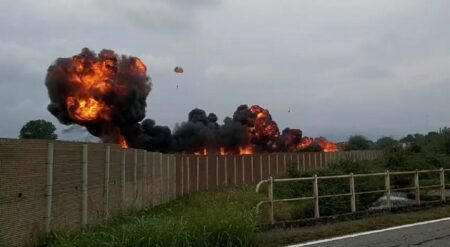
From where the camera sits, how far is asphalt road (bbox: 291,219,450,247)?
33.2 feet

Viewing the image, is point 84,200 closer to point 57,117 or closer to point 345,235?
point 345,235

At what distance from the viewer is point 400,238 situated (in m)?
10.8

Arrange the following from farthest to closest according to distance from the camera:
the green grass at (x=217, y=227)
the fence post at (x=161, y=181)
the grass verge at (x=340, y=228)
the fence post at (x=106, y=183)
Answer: the fence post at (x=161, y=181) < the fence post at (x=106, y=183) < the grass verge at (x=340, y=228) < the green grass at (x=217, y=227)

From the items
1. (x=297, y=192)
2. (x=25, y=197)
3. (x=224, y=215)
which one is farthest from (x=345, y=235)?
(x=297, y=192)

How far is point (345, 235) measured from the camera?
11.5 meters

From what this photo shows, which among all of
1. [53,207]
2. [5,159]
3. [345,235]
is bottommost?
[345,235]

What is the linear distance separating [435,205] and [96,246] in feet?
40.9

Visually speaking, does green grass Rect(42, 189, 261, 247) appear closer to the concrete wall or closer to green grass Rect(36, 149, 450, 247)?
green grass Rect(36, 149, 450, 247)

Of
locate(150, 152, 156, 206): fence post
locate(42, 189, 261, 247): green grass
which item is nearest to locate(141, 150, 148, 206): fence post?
locate(150, 152, 156, 206): fence post

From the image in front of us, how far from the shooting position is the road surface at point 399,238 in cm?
1013

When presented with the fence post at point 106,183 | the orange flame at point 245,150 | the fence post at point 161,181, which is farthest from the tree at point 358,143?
the fence post at point 106,183

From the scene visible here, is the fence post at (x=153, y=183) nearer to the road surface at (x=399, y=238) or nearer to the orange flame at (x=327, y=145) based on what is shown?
the road surface at (x=399, y=238)

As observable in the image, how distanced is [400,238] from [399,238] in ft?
0.07

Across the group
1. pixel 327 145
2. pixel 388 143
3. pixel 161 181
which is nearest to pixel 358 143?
pixel 327 145
